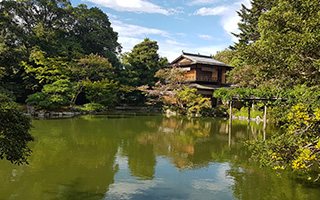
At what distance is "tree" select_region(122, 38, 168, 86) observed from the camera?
118 ft

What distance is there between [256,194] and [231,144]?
6.23 meters

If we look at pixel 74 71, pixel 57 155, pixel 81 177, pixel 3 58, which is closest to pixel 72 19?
pixel 74 71

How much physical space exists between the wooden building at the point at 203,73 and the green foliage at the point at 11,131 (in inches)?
1043

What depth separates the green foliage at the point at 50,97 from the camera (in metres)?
23.3

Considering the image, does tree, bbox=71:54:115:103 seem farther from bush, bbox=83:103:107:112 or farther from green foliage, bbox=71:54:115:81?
bush, bbox=83:103:107:112

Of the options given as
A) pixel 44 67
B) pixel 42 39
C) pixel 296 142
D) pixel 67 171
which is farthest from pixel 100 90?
pixel 296 142

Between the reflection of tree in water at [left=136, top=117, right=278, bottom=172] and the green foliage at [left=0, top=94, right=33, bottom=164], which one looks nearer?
the green foliage at [left=0, top=94, right=33, bottom=164]

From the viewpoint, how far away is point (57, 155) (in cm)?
891

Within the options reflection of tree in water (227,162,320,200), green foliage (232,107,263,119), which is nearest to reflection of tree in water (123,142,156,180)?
reflection of tree in water (227,162,320,200)

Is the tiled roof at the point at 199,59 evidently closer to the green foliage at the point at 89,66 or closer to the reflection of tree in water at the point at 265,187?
the green foliage at the point at 89,66

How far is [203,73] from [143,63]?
9.68 m

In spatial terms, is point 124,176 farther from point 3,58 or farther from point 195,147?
point 3,58

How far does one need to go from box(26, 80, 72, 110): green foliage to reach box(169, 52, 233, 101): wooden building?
15107 millimetres

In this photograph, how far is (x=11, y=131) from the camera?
4.12 meters
